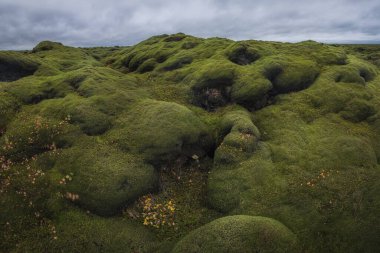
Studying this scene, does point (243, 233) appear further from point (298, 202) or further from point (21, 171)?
point (21, 171)

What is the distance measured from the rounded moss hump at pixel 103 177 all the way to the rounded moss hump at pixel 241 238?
6.03 meters

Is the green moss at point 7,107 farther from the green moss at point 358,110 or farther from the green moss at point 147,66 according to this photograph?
the green moss at point 358,110

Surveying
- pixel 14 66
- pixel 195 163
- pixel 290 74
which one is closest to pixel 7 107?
pixel 195 163

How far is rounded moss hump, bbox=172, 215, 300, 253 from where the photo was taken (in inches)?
810

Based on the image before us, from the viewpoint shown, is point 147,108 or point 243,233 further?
point 147,108

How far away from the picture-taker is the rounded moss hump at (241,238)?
20.6 metres

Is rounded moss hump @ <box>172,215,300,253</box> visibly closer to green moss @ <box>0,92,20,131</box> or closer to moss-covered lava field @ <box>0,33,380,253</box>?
moss-covered lava field @ <box>0,33,380,253</box>

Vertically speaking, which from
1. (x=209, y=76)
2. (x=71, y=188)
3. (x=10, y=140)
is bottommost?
(x=71, y=188)

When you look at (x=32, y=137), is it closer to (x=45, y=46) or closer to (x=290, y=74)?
(x=290, y=74)

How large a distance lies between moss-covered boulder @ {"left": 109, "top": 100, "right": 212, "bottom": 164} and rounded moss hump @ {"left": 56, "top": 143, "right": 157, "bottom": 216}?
1527mm

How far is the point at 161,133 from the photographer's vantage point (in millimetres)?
30906

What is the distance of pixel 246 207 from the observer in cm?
2497

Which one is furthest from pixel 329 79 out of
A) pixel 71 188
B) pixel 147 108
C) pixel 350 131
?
pixel 71 188

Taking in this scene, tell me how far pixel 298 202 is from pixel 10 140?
24.2 m
